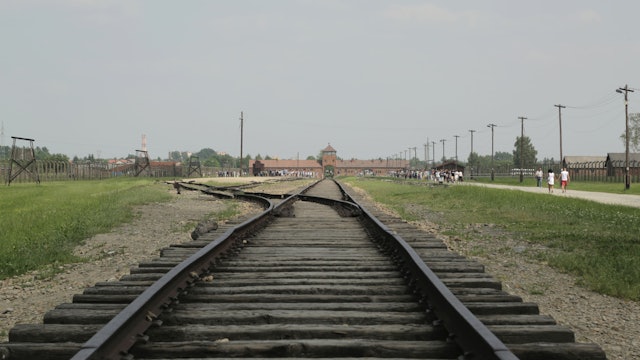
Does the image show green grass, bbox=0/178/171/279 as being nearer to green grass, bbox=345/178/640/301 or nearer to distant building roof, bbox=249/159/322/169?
green grass, bbox=345/178/640/301

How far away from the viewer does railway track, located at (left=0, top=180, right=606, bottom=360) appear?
3.15 m

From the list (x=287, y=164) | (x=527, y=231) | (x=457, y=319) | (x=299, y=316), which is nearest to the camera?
(x=457, y=319)

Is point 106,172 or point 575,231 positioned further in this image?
point 106,172

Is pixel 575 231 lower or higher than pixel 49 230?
lower

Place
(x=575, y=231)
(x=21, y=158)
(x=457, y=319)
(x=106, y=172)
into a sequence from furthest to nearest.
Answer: (x=106, y=172)
(x=21, y=158)
(x=575, y=231)
(x=457, y=319)

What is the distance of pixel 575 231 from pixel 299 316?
9.42 metres

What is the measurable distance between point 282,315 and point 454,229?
9146mm

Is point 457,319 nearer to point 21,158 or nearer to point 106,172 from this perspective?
point 21,158

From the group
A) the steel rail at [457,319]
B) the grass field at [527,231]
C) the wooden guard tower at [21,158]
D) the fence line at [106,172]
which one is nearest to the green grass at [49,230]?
the grass field at [527,231]

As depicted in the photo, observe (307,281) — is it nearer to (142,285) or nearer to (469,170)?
(142,285)

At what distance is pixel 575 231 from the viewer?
37.6 ft

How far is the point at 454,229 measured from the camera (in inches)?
487

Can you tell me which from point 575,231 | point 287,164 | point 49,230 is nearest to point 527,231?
point 575,231

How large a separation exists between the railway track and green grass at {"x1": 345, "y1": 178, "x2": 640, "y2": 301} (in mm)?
2271
